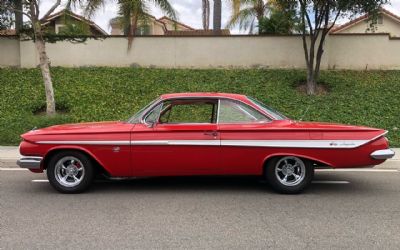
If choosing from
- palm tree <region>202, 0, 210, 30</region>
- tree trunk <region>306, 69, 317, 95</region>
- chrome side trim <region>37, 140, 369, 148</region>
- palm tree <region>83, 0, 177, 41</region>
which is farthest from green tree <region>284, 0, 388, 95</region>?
palm tree <region>202, 0, 210, 30</region>

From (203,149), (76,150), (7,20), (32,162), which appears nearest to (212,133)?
(203,149)

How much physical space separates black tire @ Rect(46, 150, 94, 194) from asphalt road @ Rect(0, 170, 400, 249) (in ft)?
0.44

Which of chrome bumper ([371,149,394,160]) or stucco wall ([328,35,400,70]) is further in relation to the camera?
stucco wall ([328,35,400,70])

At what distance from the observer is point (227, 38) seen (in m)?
18.9

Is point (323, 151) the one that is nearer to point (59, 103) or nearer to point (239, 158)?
point (239, 158)

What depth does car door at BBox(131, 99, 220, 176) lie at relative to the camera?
6859 millimetres

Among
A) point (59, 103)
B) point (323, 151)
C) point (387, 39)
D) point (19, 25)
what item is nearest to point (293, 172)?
point (323, 151)

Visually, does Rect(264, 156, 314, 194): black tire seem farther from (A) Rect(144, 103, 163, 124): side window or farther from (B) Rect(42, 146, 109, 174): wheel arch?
(B) Rect(42, 146, 109, 174): wheel arch

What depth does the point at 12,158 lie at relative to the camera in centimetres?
1015

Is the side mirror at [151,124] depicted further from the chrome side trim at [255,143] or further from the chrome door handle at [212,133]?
the chrome door handle at [212,133]

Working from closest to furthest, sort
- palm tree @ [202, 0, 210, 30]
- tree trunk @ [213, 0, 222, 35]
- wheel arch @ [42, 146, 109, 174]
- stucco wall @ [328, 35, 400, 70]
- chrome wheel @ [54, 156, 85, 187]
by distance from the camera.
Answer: wheel arch @ [42, 146, 109, 174] → chrome wheel @ [54, 156, 85, 187] → stucco wall @ [328, 35, 400, 70] → tree trunk @ [213, 0, 222, 35] → palm tree @ [202, 0, 210, 30]

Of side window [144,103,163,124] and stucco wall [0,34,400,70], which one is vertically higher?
stucco wall [0,34,400,70]

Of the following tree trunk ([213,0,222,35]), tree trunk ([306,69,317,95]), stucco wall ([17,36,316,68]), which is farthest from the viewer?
tree trunk ([213,0,222,35])

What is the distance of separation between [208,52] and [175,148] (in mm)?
12452
